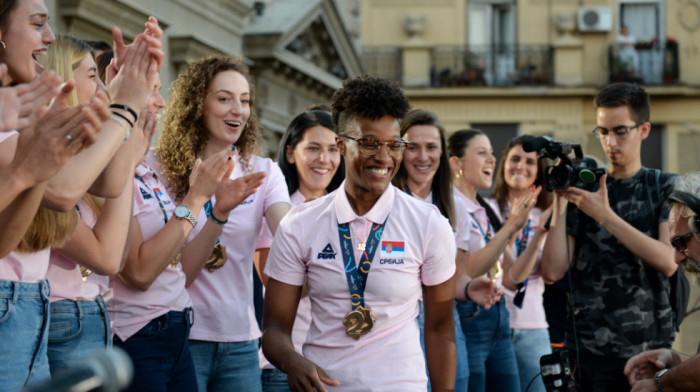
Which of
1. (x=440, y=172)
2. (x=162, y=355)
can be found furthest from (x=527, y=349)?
(x=162, y=355)

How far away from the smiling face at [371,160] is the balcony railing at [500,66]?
24898 mm

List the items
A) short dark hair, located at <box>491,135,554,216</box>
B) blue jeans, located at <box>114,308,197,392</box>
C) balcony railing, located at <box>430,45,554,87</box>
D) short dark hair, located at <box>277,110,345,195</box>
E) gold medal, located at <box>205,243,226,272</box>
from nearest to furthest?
blue jeans, located at <box>114,308,197,392</box> < gold medal, located at <box>205,243,226,272</box> < short dark hair, located at <box>277,110,345,195</box> < short dark hair, located at <box>491,135,554,216</box> < balcony railing, located at <box>430,45,554,87</box>

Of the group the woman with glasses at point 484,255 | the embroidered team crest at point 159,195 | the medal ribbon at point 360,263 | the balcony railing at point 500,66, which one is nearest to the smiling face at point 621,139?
the woman with glasses at point 484,255

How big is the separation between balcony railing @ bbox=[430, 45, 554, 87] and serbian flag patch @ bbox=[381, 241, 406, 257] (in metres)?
25.0

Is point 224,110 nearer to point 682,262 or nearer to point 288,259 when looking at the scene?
point 288,259

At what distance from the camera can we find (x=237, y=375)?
14.9 feet

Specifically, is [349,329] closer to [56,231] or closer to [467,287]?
Result: [56,231]

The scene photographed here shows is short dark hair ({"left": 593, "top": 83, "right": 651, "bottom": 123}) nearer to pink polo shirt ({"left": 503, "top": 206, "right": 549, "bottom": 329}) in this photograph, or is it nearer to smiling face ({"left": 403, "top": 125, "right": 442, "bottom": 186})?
smiling face ({"left": 403, "top": 125, "right": 442, "bottom": 186})

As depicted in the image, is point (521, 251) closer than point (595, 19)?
Yes

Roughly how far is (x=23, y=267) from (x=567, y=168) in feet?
10.7

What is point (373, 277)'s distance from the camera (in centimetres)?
381

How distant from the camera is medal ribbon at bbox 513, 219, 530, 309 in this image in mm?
6965

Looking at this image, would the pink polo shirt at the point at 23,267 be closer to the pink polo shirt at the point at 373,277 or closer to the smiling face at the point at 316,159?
the pink polo shirt at the point at 373,277

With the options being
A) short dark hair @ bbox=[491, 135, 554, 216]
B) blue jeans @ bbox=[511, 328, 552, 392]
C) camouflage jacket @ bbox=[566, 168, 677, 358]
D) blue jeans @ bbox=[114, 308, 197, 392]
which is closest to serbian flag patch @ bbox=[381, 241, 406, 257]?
blue jeans @ bbox=[114, 308, 197, 392]
